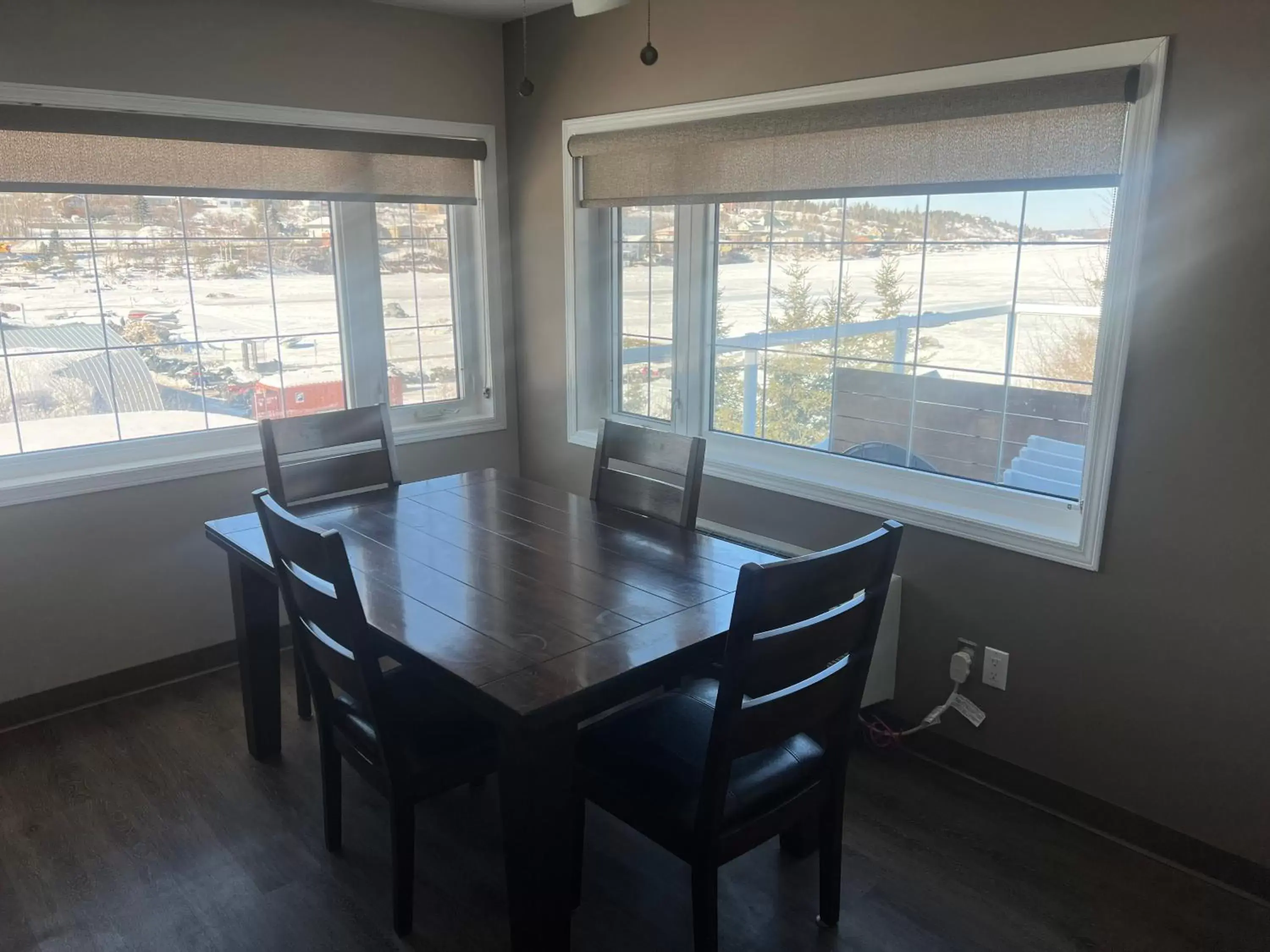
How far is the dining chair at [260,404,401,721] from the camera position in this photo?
2703mm

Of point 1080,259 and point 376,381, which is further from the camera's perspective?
point 376,381

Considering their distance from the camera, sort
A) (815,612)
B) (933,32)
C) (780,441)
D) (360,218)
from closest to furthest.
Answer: (815,612)
(933,32)
(780,441)
(360,218)

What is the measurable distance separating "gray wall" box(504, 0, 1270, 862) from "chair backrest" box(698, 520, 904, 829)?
0.82m

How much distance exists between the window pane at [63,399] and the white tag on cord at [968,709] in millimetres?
2818

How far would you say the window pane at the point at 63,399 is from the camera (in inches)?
111

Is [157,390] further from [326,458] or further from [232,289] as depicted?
[326,458]

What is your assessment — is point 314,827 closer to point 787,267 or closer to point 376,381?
point 376,381

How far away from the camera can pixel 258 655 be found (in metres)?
2.58

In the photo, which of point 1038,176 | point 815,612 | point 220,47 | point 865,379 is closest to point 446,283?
point 220,47

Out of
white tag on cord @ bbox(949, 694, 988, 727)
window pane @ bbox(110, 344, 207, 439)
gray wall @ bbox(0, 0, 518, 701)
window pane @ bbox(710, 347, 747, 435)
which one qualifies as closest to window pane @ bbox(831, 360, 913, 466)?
window pane @ bbox(710, 347, 747, 435)

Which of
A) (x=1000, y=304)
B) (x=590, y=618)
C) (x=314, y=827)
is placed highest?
Result: (x=1000, y=304)

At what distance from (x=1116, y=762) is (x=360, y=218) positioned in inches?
121

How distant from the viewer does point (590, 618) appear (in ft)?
6.07

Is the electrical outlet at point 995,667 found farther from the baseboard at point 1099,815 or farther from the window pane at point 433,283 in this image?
the window pane at point 433,283
